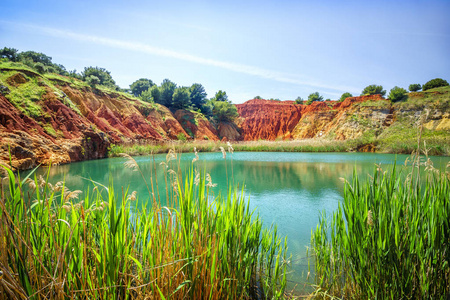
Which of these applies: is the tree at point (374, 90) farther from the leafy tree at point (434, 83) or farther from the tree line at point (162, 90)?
the tree line at point (162, 90)

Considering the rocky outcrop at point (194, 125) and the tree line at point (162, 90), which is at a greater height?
the tree line at point (162, 90)

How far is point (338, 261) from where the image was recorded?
2.37m

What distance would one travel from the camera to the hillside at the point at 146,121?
11.3 metres

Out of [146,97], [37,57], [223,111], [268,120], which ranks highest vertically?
[37,57]

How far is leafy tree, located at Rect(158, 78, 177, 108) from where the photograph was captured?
1240 inches

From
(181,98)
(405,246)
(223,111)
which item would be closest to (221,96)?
(223,111)

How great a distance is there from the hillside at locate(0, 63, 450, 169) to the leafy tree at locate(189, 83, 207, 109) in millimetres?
3524

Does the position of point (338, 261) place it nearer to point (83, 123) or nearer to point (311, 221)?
point (311, 221)

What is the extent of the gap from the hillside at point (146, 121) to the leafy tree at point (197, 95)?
3.52 metres

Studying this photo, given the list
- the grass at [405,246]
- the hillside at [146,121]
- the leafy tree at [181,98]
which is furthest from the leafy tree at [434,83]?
the grass at [405,246]

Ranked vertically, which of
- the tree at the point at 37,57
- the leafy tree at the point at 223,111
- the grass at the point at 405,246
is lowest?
the grass at the point at 405,246

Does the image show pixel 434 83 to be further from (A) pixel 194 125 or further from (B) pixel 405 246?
(B) pixel 405 246

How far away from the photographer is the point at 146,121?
2558cm

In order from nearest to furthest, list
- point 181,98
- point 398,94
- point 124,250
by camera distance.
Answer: point 124,250
point 398,94
point 181,98
